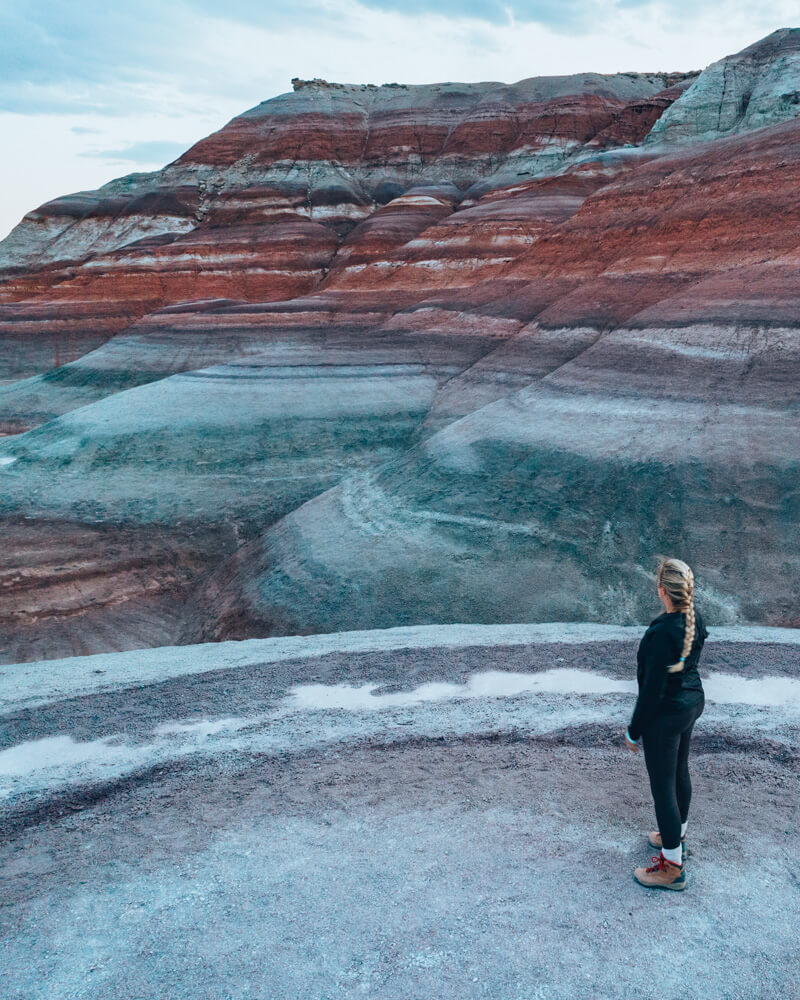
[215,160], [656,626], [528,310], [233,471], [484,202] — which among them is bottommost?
[233,471]

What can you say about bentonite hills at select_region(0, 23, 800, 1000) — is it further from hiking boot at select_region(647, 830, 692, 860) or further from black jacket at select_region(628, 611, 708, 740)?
black jacket at select_region(628, 611, 708, 740)

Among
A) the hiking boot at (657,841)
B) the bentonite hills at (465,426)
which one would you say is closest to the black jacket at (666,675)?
the hiking boot at (657,841)

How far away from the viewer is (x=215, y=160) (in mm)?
56188

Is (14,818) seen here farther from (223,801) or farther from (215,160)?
(215,160)

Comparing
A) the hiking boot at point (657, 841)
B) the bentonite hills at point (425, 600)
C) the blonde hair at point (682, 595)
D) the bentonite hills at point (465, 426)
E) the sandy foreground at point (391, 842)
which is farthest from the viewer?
the bentonite hills at point (465, 426)

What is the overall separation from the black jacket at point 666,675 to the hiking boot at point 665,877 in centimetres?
79

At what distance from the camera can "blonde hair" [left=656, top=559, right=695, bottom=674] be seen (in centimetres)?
446

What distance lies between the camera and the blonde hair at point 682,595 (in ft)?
14.6

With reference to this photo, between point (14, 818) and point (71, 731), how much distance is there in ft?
5.69

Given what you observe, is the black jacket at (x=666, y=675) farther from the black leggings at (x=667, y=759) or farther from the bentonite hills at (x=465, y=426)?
the bentonite hills at (x=465, y=426)

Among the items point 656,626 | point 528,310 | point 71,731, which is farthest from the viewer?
point 528,310

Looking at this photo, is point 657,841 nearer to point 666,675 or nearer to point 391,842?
point 666,675

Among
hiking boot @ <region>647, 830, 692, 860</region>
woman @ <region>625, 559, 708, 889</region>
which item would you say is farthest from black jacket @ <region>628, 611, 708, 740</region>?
hiking boot @ <region>647, 830, 692, 860</region>

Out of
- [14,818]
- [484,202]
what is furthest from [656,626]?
[484,202]
